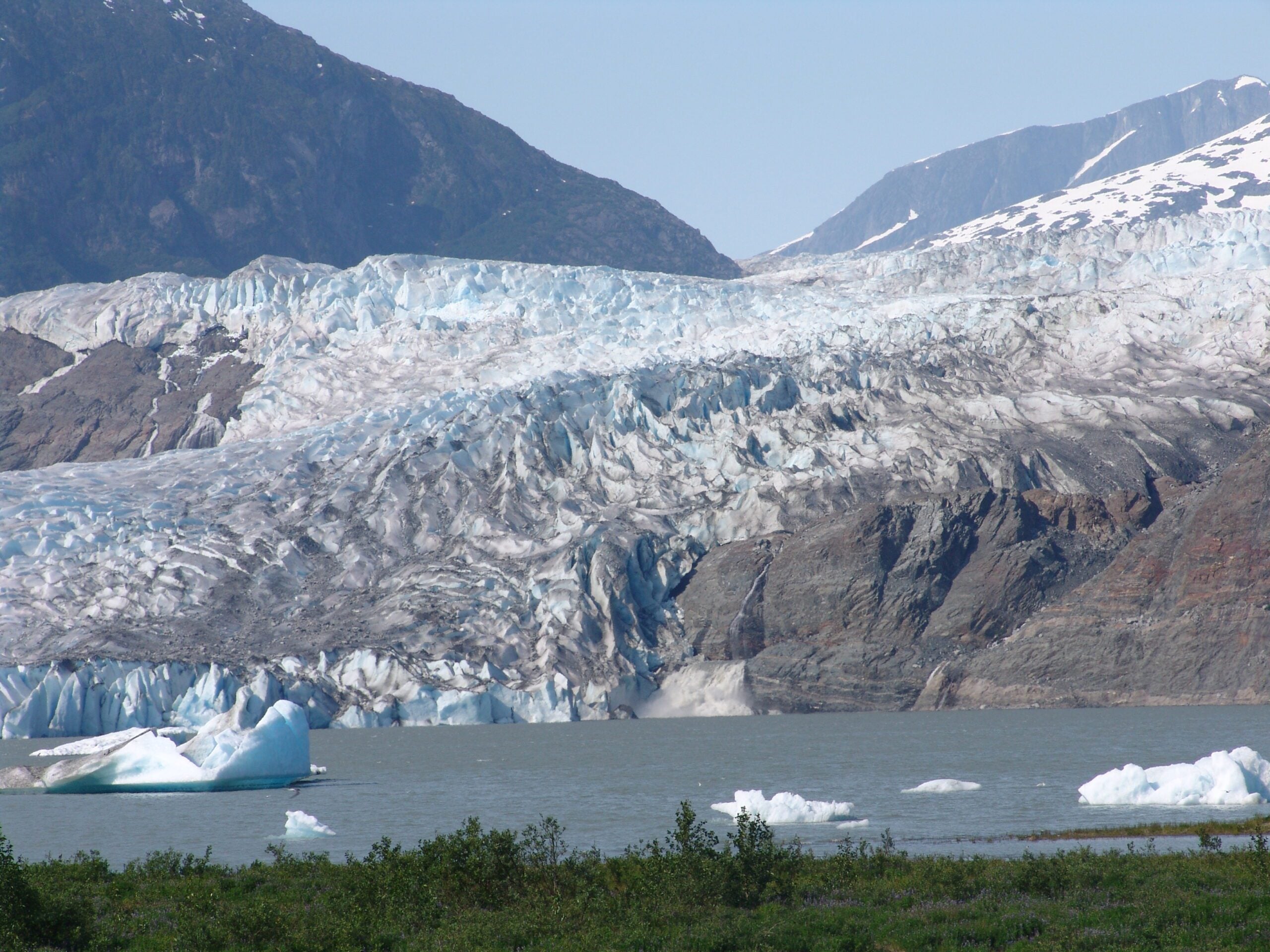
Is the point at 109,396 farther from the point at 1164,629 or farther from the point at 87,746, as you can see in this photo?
the point at 1164,629

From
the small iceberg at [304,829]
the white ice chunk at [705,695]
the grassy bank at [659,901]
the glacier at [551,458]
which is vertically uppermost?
the glacier at [551,458]

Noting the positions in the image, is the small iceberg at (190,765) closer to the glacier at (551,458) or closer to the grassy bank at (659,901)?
the grassy bank at (659,901)

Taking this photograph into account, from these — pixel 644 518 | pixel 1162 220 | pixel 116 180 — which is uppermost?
pixel 116 180

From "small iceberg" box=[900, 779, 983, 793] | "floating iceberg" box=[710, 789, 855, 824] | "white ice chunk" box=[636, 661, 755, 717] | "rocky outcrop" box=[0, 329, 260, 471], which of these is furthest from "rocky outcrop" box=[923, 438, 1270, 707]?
"rocky outcrop" box=[0, 329, 260, 471]

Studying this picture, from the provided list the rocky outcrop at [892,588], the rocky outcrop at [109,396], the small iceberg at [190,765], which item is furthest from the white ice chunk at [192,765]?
the rocky outcrop at [109,396]

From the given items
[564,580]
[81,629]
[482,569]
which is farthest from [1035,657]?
[81,629]

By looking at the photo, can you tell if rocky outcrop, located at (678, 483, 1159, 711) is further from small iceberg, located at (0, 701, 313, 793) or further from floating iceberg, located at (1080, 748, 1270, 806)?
floating iceberg, located at (1080, 748, 1270, 806)

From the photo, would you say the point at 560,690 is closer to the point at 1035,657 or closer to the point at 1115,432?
the point at 1035,657
